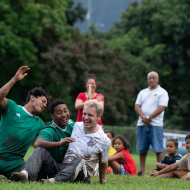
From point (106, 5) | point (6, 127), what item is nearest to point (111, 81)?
point (6, 127)

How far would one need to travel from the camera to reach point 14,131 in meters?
6.38

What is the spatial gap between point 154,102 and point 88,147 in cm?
458

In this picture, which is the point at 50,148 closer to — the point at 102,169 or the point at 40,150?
the point at 40,150

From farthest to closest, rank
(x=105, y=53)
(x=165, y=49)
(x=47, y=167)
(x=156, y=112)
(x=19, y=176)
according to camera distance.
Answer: (x=165, y=49) < (x=105, y=53) < (x=156, y=112) < (x=47, y=167) < (x=19, y=176)

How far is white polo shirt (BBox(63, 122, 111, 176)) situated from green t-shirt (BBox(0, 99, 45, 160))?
0.77 meters

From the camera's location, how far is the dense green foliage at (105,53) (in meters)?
29.0

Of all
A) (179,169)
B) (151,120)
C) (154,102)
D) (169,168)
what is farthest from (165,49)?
(169,168)

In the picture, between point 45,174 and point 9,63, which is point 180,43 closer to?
point 9,63

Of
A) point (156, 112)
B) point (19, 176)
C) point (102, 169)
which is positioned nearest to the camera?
point (19, 176)

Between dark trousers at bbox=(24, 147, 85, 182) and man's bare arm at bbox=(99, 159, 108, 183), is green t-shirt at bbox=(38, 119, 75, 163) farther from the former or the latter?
man's bare arm at bbox=(99, 159, 108, 183)

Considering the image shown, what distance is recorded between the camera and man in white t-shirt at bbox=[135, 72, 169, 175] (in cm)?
1006

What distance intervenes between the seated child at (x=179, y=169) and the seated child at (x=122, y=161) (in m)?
0.77

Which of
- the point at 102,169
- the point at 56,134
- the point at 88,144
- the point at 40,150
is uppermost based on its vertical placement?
the point at 56,134

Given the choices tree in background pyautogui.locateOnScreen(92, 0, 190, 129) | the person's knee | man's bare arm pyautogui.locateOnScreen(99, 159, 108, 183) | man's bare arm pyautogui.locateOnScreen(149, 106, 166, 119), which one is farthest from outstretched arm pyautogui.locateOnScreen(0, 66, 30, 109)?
tree in background pyautogui.locateOnScreen(92, 0, 190, 129)
